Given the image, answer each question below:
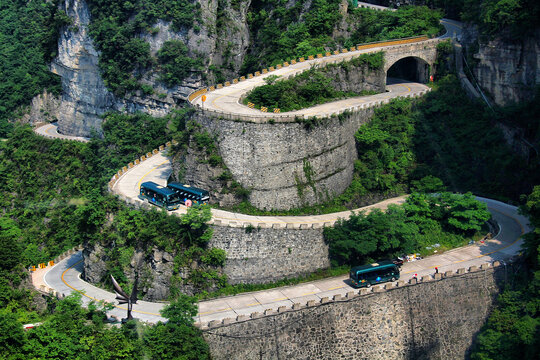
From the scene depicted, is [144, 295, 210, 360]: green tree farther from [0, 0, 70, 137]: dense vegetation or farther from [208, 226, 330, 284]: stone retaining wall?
[0, 0, 70, 137]: dense vegetation

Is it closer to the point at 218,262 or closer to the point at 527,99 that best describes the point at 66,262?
the point at 218,262

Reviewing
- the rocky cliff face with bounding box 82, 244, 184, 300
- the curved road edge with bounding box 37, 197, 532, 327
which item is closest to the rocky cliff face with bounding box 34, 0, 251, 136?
the curved road edge with bounding box 37, 197, 532, 327

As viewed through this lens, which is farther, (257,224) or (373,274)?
(257,224)

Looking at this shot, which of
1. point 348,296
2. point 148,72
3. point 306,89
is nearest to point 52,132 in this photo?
point 148,72

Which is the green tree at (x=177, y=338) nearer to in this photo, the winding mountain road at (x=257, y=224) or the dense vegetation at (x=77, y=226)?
the dense vegetation at (x=77, y=226)

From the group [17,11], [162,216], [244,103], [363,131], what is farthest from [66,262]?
[17,11]

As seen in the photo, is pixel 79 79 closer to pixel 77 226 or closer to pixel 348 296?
pixel 77 226

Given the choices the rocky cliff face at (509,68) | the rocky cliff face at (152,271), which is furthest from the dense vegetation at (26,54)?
the rocky cliff face at (509,68)

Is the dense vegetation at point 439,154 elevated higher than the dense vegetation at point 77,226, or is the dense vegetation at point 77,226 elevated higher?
the dense vegetation at point 439,154
